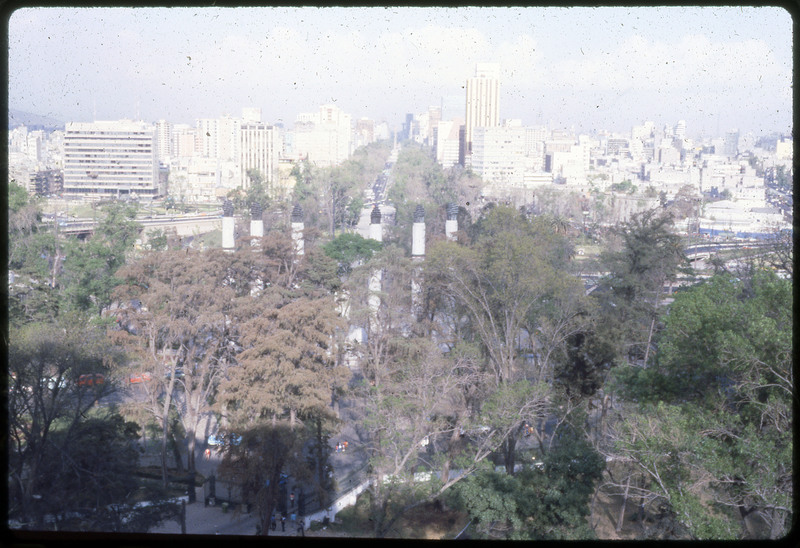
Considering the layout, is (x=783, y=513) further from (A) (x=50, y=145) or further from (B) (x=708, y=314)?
(A) (x=50, y=145)

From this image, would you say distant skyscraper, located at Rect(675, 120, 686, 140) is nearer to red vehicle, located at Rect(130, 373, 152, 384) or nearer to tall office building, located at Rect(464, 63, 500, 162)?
tall office building, located at Rect(464, 63, 500, 162)

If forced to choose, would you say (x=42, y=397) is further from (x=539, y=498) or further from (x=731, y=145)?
(x=731, y=145)

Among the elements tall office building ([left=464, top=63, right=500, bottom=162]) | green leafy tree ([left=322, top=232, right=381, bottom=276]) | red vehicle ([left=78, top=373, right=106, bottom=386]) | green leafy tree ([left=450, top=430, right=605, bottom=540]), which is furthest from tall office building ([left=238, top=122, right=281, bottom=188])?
green leafy tree ([left=450, top=430, right=605, bottom=540])

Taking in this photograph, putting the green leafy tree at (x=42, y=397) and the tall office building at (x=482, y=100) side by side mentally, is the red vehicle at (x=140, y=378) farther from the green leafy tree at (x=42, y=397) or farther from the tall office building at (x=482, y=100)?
the tall office building at (x=482, y=100)

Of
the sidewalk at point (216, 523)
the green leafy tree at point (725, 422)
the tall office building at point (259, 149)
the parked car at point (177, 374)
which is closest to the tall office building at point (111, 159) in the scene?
the tall office building at point (259, 149)

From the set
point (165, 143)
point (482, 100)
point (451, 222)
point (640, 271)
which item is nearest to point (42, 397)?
point (640, 271)

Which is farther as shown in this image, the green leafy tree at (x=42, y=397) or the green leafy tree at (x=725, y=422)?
the green leafy tree at (x=42, y=397)
